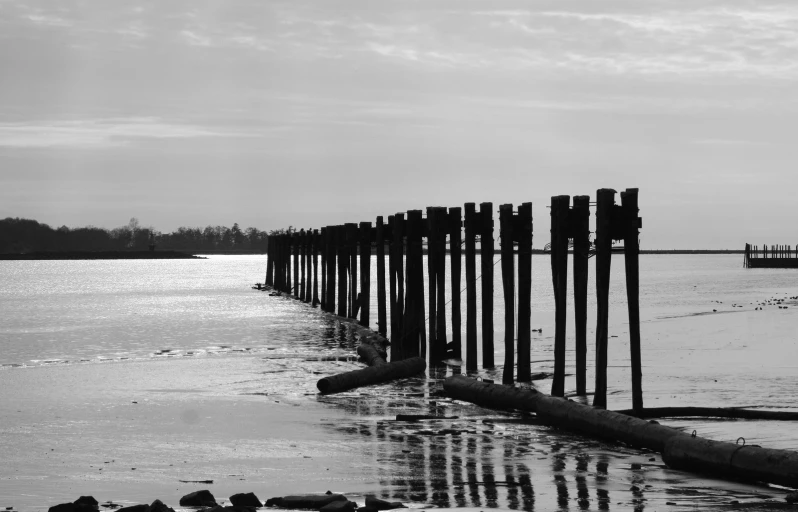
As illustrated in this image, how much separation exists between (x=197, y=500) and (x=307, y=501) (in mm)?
1004

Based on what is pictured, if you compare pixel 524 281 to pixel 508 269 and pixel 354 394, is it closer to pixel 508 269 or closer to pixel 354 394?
pixel 508 269

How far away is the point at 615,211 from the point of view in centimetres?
1445

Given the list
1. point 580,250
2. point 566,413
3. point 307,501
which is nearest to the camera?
point 307,501

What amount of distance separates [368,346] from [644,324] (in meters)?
16.0

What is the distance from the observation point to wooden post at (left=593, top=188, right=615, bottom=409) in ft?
47.4

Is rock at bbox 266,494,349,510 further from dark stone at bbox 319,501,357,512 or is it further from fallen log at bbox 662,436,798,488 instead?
fallen log at bbox 662,436,798,488

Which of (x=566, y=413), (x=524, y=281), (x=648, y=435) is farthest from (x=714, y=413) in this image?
(x=524, y=281)

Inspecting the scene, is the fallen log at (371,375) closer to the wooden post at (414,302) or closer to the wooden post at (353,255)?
the wooden post at (414,302)

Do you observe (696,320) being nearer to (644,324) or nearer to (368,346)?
(644,324)

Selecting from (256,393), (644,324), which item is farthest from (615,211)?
(644,324)

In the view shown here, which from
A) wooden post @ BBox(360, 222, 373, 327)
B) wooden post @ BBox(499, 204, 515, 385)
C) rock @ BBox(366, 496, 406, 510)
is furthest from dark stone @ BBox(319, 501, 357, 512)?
wooden post @ BBox(360, 222, 373, 327)

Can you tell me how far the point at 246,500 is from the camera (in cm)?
976

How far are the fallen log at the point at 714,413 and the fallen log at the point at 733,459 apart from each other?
3160 mm

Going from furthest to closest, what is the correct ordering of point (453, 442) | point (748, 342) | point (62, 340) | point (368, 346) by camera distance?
point (62, 340) < point (748, 342) < point (368, 346) < point (453, 442)
